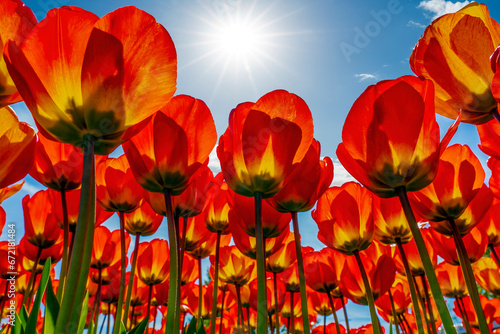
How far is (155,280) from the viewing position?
8.13 ft

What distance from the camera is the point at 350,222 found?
1639 millimetres

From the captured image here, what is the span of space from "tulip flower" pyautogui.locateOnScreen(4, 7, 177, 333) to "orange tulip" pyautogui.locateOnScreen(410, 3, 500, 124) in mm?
745

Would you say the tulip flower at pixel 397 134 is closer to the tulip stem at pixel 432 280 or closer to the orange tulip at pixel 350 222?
the tulip stem at pixel 432 280

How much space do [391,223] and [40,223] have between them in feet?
5.74

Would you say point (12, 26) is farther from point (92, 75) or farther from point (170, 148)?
point (170, 148)

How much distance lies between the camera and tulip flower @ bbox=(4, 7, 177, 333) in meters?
0.75

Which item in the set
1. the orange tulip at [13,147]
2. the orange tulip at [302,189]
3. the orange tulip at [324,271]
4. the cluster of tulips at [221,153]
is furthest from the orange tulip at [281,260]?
the orange tulip at [13,147]

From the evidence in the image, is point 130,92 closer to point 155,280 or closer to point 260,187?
point 260,187

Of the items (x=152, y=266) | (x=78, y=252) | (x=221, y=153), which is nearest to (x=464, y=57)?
(x=221, y=153)

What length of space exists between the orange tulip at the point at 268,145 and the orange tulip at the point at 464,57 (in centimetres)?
39

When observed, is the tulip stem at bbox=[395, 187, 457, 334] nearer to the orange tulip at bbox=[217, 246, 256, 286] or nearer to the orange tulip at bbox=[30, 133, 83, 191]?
the orange tulip at bbox=[30, 133, 83, 191]

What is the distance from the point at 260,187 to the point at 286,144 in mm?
157

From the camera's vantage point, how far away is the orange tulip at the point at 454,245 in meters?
1.90

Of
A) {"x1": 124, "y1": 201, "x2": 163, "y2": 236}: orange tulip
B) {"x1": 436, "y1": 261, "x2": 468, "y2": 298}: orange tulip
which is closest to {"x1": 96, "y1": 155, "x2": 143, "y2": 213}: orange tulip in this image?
{"x1": 124, "y1": 201, "x2": 163, "y2": 236}: orange tulip
